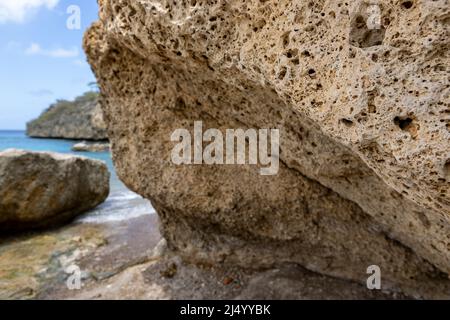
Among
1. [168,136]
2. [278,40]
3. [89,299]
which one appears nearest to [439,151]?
[278,40]

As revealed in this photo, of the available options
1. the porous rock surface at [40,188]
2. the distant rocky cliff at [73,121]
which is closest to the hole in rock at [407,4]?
the porous rock surface at [40,188]

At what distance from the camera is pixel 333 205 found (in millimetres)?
3217

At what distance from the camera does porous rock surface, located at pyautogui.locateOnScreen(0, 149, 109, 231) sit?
5.67 metres

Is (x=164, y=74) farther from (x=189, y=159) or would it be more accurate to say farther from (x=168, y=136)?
(x=189, y=159)

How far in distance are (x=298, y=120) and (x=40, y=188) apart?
552 centimetres

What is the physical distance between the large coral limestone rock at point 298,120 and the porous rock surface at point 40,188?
3.04m

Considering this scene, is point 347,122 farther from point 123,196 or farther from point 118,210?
point 123,196

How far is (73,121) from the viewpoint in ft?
129

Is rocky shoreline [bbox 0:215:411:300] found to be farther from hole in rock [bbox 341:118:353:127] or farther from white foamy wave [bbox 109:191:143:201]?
white foamy wave [bbox 109:191:143:201]

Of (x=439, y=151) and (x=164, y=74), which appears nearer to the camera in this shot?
(x=439, y=151)

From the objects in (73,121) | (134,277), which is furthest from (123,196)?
(73,121)

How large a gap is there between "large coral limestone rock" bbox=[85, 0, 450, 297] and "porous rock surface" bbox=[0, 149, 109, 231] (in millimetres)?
3041

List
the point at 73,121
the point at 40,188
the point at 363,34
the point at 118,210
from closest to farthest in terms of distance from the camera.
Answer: the point at 363,34 < the point at 40,188 < the point at 118,210 < the point at 73,121
